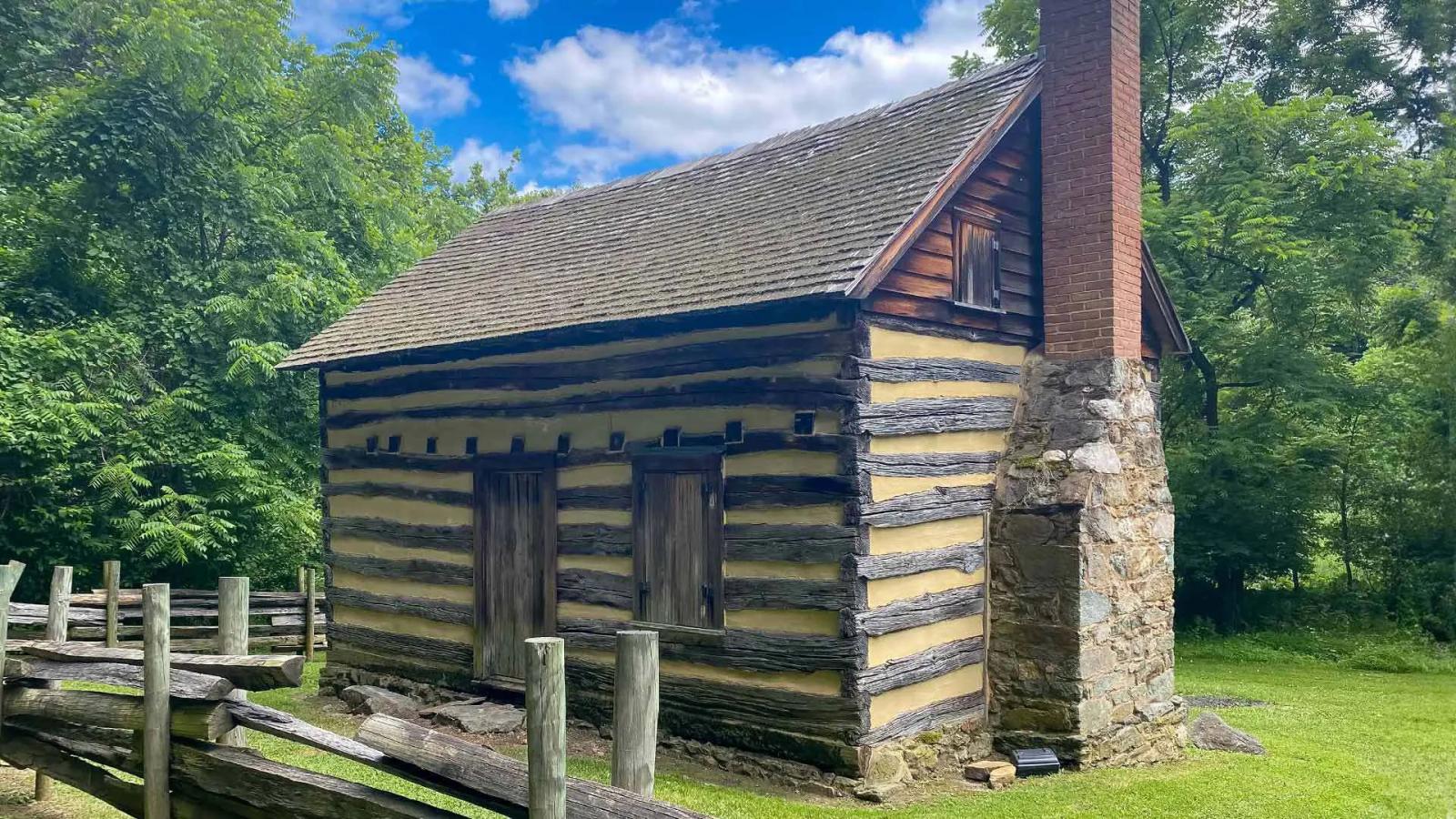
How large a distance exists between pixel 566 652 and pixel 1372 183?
1517cm

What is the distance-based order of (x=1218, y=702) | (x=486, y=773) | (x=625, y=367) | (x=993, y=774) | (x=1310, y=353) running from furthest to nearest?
(x=1310, y=353), (x=1218, y=702), (x=625, y=367), (x=993, y=774), (x=486, y=773)

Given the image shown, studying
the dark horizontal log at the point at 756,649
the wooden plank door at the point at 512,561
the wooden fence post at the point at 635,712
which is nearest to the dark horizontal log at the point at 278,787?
the wooden fence post at the point at 635,712

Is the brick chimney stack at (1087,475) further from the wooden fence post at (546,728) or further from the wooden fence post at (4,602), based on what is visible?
the wooden fence post at (4,602)

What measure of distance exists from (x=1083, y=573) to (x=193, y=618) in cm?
1336

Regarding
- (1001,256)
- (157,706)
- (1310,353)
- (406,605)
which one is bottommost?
(406,605)

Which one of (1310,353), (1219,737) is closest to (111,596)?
(1219,737)

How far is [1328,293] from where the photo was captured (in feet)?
56.1

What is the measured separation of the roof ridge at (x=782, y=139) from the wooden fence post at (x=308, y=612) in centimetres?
587

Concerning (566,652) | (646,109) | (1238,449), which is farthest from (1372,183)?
(646,109)

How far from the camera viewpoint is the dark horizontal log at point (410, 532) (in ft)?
35.6

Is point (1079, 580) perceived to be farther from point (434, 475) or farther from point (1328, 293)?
point (1328, 293)

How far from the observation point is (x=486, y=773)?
4273mm

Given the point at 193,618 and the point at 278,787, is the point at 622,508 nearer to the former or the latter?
the point at 278,787

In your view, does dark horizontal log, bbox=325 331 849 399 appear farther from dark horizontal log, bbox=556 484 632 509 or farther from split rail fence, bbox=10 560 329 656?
split rail fence, bbox=10 560 329 656
